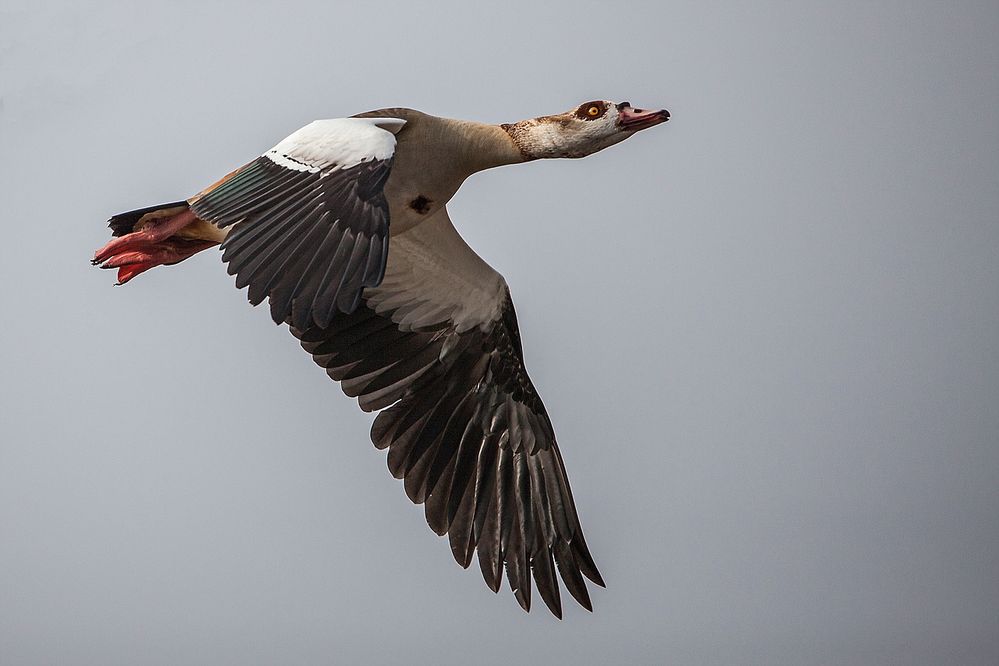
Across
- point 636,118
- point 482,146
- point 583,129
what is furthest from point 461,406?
point 636,118

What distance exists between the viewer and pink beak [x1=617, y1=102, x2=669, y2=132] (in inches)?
226

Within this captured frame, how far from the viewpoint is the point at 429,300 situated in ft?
22.1

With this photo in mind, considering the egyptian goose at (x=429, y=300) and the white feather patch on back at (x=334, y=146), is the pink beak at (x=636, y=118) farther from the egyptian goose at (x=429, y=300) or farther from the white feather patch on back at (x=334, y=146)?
the white feather patch on back at (x=334, y=146)

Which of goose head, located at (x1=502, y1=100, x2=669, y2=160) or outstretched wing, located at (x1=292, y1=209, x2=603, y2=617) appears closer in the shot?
goose head, located at (x1=502, y1=100, x2=669, y2=160)

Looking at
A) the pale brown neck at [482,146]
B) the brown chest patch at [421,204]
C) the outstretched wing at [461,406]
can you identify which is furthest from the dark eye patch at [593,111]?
the outstretched wing at [461,406]

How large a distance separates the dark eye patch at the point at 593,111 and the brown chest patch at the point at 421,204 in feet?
2.30

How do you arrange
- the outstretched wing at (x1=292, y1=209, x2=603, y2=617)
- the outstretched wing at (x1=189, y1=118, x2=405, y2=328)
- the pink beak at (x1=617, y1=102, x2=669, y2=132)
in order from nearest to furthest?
the outstretched wing at (x1=189, y1=118, x2=405, y2=328), the pink beak at (x1=617, y1=102, x2=669, y2=132), the outstretched wing at (x1=292, y1=209, x2=603, y2=617)

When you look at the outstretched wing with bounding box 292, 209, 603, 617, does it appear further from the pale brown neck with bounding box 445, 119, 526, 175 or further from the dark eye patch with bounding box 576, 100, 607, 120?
the dark eye patch with bounding box 576, 100, 607, 120

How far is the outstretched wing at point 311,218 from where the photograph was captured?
4.69 meters

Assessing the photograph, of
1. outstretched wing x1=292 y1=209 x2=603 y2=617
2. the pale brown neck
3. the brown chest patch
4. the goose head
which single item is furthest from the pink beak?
outstretched wing x1=292 y1=209 x2=603 y2=617

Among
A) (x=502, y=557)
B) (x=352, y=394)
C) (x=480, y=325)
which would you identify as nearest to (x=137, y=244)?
(x=352, y=394)

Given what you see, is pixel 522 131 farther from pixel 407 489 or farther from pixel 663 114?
pixel 407 489

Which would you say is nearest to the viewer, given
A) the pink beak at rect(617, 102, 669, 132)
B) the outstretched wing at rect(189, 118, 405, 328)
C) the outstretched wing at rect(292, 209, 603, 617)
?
the outstretched wing at rect(189, 118, 405, 328)

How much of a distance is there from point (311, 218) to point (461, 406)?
6.33 feet
